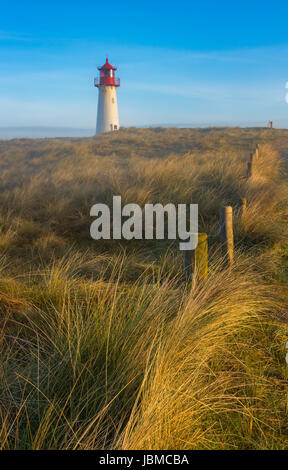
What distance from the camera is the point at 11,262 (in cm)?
442

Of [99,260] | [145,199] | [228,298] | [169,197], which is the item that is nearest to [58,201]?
[145,199]

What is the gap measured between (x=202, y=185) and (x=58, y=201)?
3.17 m

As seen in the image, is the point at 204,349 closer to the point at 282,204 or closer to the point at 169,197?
the point at 169,197

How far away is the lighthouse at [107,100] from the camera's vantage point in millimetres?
40031

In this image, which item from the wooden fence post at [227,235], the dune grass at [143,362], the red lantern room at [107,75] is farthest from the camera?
the red lantern room at [107,75]

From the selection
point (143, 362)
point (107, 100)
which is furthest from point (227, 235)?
point (107, 100)

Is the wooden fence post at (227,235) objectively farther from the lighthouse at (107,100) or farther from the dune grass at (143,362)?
the lighthouse at (107,100)

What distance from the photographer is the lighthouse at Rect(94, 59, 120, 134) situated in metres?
40.0

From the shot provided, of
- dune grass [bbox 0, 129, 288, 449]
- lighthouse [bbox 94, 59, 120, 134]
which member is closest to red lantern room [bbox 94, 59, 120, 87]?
lighthouse [bbox 94, 59, 120, 134]

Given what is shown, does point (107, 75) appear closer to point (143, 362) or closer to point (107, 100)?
point (107, 100)

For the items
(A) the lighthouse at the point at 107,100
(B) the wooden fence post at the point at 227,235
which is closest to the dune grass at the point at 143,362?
(B) the wooden fence post at the point at 227,235

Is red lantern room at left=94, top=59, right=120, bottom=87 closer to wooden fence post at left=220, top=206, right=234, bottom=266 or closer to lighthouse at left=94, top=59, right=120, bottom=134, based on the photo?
lighthouse at left=94, top=59, right=120, bottom=134

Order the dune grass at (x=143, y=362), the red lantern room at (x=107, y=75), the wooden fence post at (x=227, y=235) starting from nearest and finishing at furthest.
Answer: the dune grass at (x=143, y=362) → the wooden fence post at (x=227, y=235) → the red lantern room at (x=107, y=75)

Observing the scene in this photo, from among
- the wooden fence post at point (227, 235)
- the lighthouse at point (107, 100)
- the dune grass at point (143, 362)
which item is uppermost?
the lighthouse at point (107, 100)
